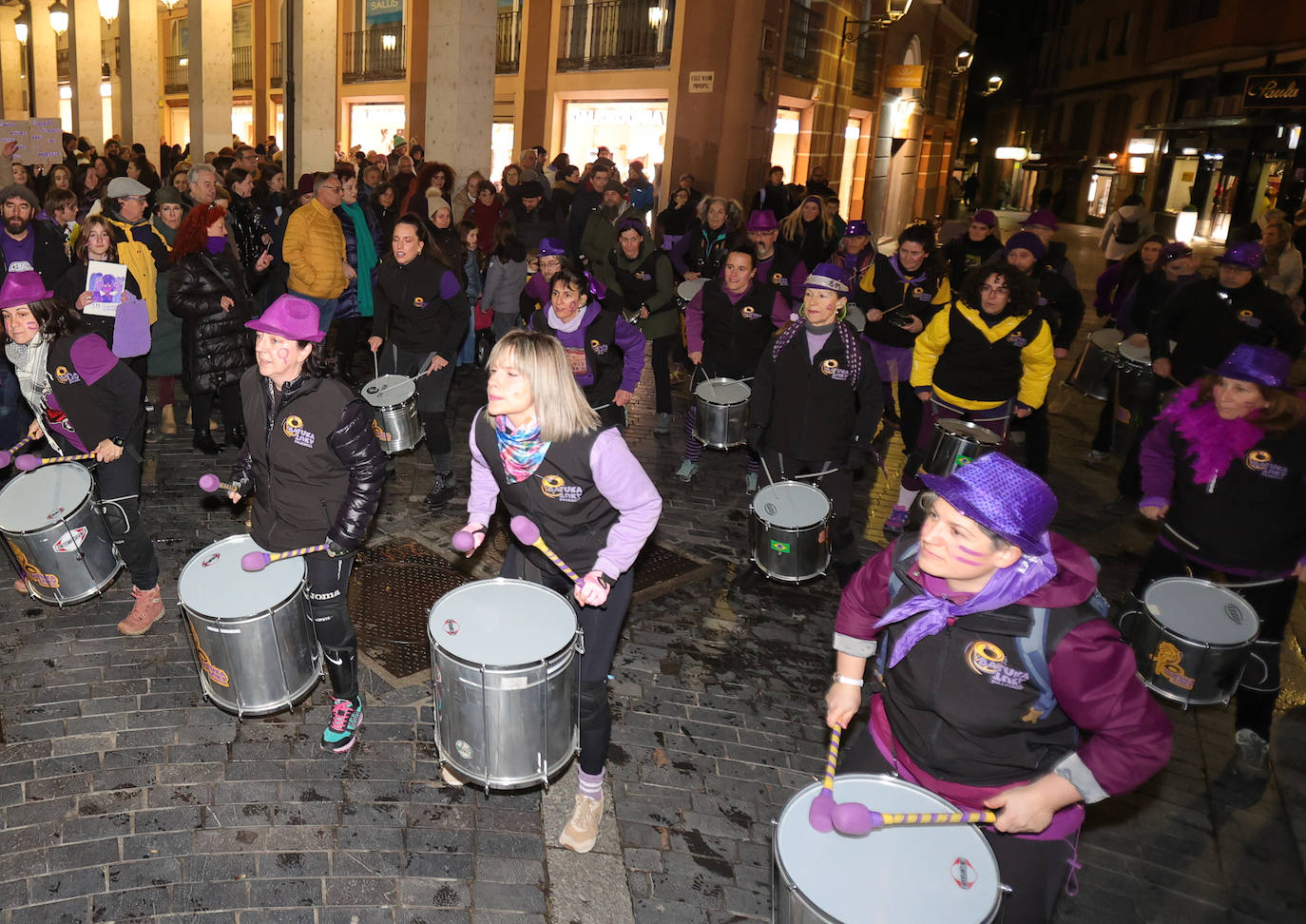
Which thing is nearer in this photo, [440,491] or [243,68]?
[440,491]

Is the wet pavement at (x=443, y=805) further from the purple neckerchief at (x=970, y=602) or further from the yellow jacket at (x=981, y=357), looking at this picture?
the yellow jacket at (x=981, y=357)

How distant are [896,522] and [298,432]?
198 inches

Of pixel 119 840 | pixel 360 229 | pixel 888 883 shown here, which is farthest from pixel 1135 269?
pixel 119 840

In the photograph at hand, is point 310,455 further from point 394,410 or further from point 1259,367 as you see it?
point 1259,367

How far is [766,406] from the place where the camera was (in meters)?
5.96

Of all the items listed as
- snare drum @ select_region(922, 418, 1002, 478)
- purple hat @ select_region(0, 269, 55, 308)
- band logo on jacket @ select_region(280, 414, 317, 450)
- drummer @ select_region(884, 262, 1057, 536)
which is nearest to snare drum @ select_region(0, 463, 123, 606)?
purple hat @ select_region(0, 269, 55, 308)

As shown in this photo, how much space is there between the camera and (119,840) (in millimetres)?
3758

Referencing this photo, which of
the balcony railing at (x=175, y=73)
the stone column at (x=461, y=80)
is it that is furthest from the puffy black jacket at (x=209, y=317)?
the balcony railing at (x=175, y=73)

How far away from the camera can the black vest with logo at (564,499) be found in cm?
360

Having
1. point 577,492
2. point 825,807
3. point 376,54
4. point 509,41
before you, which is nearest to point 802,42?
point 509,41

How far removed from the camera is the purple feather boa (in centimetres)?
440

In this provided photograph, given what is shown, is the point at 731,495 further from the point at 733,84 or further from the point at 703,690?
the point at 733,84

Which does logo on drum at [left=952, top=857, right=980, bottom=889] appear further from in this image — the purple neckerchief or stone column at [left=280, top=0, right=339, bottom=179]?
stone column at [left=280, top=0, right=339, bottom=179]

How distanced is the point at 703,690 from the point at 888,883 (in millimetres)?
2783
